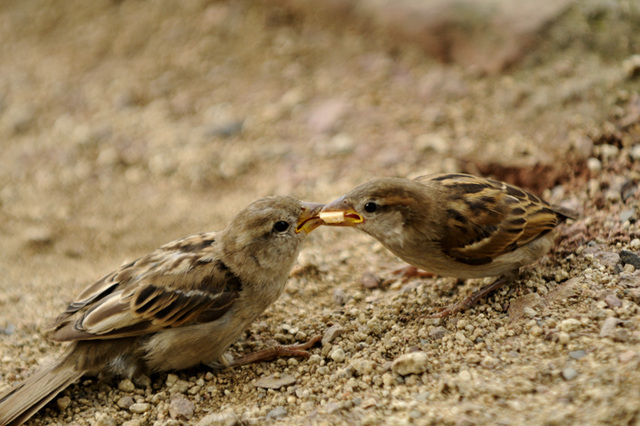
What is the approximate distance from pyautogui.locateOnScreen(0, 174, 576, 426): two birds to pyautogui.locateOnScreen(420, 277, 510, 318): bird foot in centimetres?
1

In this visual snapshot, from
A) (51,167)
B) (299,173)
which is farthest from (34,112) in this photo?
(299,173)

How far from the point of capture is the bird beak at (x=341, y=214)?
451cm

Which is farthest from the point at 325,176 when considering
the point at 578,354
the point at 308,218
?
the point at 578,354

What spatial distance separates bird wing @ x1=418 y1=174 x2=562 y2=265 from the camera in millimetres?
4469

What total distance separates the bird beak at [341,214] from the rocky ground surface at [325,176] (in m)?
0.70

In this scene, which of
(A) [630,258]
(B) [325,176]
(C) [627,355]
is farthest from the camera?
(B) [325,176]

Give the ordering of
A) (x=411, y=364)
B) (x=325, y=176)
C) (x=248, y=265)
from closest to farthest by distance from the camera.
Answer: (x=411, y=364)
(x=248, y=265)
(x=325, y=176)

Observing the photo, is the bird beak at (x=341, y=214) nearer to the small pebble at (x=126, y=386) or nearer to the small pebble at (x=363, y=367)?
the small pebble at (x=363, y=367)

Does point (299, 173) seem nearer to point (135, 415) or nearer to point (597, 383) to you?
point (135, 415)

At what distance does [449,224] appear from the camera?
4512 millimetres

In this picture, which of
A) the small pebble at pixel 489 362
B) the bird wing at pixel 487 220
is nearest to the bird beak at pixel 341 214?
the bird wing at pixel 487 220

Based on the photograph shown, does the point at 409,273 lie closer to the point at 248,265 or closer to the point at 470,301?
the point at 470,301

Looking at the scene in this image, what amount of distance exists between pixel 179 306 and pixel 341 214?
1.24m

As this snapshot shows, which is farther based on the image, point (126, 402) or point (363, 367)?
point (126, 402)
